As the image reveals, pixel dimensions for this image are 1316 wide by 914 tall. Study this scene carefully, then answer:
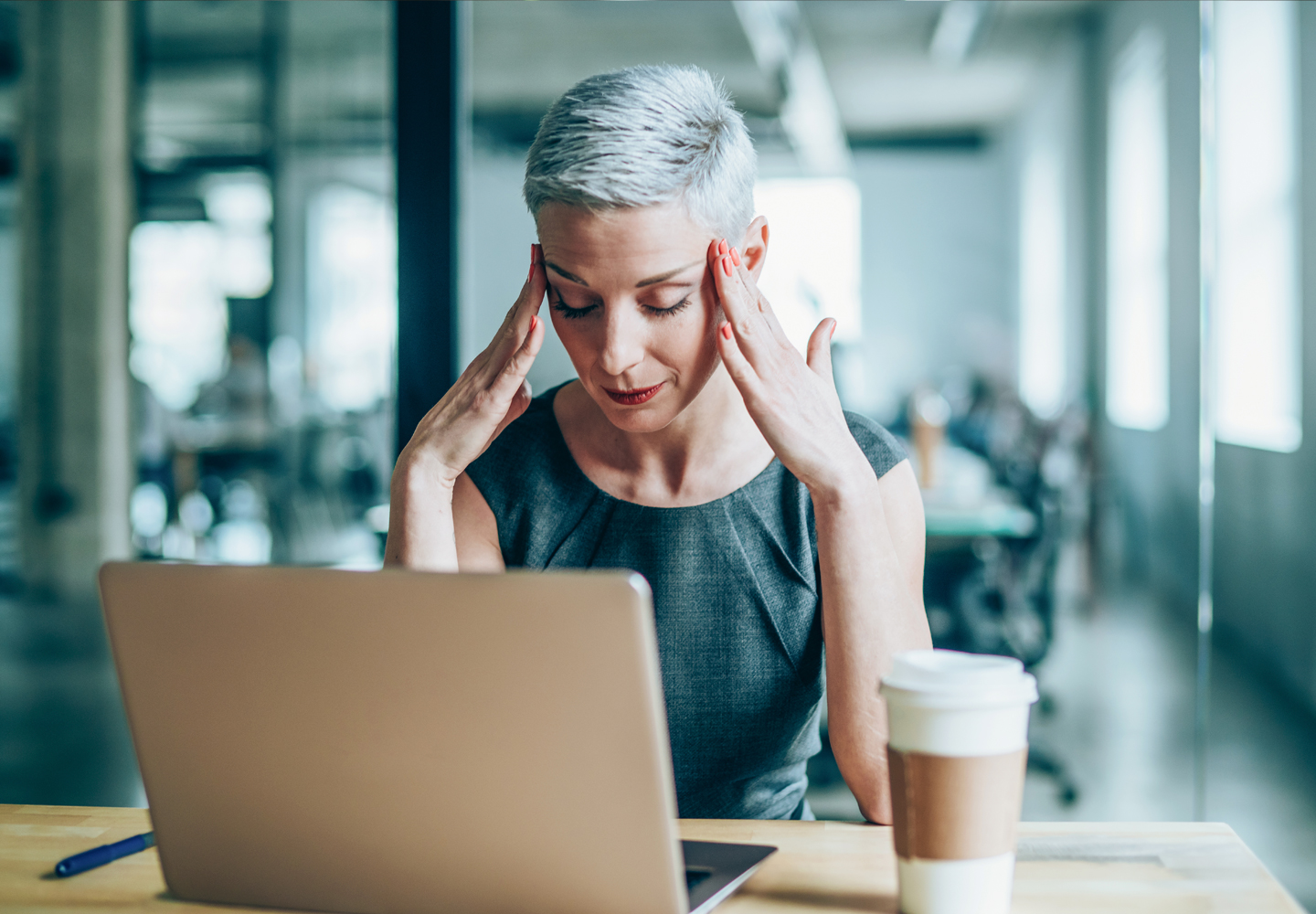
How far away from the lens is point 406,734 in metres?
0.63

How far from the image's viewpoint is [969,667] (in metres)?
0.67

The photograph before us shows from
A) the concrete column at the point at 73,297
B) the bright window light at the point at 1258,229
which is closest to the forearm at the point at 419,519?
the bright window light at the point at 1258,229

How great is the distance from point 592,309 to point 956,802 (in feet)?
2.05

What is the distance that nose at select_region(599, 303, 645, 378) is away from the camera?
107 cm

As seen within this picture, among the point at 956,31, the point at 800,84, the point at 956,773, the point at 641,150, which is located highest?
the point at 956,31

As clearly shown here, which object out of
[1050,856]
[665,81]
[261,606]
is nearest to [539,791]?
[261,606]

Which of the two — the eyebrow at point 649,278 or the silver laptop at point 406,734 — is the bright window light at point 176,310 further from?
the silver laptop at point 406,734

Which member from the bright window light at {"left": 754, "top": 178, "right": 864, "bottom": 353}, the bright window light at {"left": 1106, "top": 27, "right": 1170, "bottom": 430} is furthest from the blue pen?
the bright window light at {"left": 1106, "top": 27, "right": 1170, "bottom": 430}

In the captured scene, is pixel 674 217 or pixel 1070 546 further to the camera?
pixel 1070 546

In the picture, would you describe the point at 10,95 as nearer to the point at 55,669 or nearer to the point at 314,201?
the point at 314,201

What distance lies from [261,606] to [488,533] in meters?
0.64

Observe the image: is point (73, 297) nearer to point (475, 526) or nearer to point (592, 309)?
point (475, 526)

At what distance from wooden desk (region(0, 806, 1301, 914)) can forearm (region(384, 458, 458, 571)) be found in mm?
355

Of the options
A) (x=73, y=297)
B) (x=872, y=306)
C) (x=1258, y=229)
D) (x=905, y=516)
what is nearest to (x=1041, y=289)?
(x=872, y=306)
